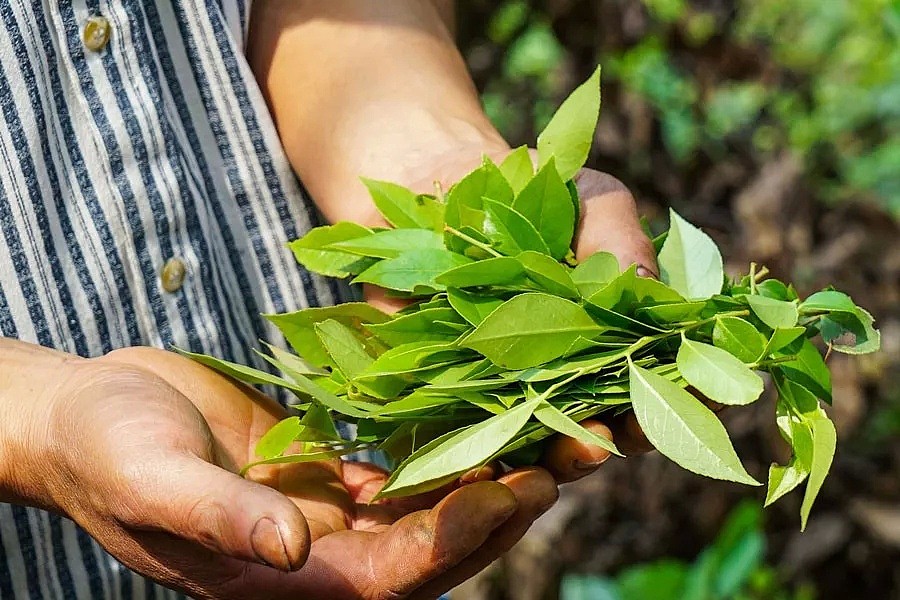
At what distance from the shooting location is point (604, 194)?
2.93ft

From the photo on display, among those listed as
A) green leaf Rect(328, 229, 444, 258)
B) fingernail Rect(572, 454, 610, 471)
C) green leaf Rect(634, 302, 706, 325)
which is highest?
green leaf Rect(328, 229, 444, 258)

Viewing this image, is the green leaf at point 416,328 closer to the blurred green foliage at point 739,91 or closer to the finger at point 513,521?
the finger at point 513,521

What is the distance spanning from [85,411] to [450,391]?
9.7 inches

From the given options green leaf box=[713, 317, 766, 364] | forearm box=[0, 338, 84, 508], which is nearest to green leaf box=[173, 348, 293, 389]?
forearm box=[0, 338, 84, 508]

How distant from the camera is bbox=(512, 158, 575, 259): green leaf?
2.70ft

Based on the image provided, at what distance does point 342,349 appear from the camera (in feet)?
2.60

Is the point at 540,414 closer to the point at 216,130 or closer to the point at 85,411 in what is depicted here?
the point at 85,411

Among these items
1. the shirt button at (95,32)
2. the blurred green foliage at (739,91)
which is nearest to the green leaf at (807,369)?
the shirt button at (95,32)

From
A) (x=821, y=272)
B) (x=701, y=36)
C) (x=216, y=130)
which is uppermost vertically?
(x=216, y=130)

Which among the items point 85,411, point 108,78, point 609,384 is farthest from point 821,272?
point 85,411

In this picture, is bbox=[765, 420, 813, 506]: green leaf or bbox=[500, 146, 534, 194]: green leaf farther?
bbox=[500, 146, 534, 194]: green leaf

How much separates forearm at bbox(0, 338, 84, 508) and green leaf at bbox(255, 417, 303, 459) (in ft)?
0.48

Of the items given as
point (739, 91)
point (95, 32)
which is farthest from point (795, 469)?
point (739, 91)

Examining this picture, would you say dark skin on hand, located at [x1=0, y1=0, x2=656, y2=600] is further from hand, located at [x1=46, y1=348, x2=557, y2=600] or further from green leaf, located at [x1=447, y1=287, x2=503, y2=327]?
green leaf, located at [x1=447, y1=287, x2=503, y2=327]
